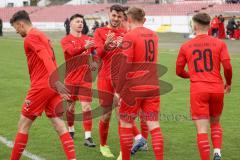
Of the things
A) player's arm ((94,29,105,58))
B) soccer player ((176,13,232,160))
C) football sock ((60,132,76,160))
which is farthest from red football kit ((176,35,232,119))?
football sock ((60,132,76,160))

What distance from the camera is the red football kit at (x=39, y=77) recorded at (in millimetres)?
6109

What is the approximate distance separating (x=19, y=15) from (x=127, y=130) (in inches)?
78.8

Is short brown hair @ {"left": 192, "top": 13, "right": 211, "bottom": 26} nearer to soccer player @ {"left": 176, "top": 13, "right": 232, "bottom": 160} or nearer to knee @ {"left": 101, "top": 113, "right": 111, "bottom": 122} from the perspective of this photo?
soccer player @ {"left": 176, "top": 13, "right": 232, "bottom": 160}

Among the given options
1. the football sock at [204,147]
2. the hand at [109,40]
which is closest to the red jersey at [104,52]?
the hand at [109,40]

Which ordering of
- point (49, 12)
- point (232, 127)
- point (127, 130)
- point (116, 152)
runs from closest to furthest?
point (127, 130) < point (116, 152) < point (232, 127) < point (49, 12)

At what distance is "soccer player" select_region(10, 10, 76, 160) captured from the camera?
6.10m

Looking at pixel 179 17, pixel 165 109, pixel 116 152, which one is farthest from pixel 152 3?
pixel 116 152

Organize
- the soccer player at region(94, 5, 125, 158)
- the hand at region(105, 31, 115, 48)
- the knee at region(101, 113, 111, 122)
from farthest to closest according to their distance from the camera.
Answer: the knee at region(101, 113, 111, 122), the soccer player at region(94, 5, 125, 158), the hand at region(105, 31, 115, 48)

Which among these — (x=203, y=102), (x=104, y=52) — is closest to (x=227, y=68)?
(x=203, y=102)

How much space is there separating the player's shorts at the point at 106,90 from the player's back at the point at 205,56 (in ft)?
5.13

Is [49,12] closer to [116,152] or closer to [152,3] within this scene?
[152,3]

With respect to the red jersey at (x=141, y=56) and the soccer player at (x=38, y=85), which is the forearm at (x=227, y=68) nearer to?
the red jersey at (x=141, y=56)

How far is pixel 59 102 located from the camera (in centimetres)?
647

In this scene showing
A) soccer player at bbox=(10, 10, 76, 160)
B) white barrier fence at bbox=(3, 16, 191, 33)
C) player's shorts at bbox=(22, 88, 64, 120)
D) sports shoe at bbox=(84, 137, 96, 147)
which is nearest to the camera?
soccer player at bbox=(10, 10, 76, 160)
